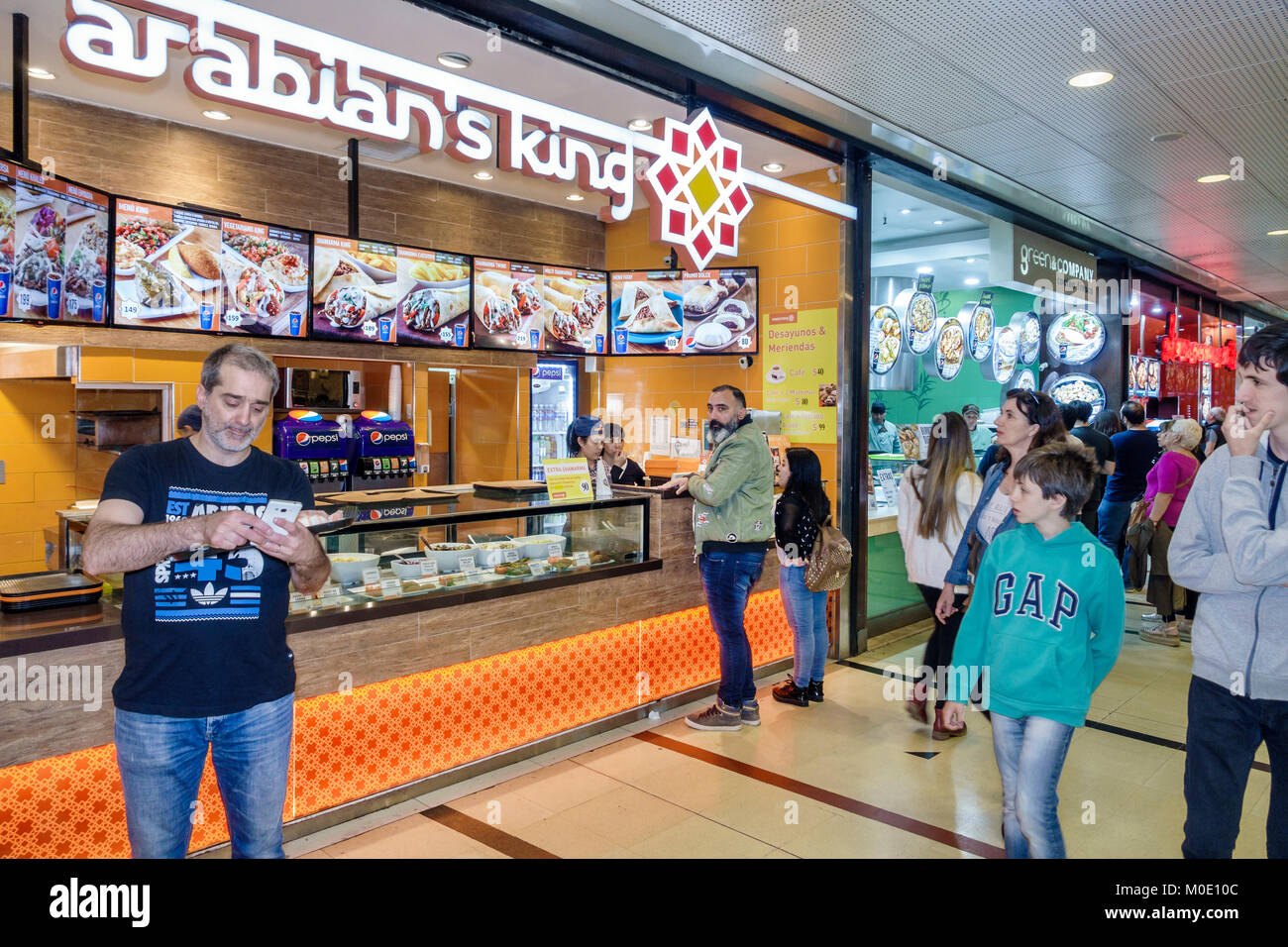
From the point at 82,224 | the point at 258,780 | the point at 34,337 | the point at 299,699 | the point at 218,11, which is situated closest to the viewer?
the point at 258,780

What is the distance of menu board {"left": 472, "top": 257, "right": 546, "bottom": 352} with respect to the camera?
242 inches

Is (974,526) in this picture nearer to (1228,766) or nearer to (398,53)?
(1228,766)

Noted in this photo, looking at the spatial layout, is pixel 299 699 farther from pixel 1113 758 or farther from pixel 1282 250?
pixel 1282 250

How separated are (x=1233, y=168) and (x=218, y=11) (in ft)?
21.8

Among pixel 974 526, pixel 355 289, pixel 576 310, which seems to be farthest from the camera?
pixel 576 310

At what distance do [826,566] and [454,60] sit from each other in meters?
3.44

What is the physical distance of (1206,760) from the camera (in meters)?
2.22

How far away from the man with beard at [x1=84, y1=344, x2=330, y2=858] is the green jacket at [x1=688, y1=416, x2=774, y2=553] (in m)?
2.38

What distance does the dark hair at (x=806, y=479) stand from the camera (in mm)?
4594

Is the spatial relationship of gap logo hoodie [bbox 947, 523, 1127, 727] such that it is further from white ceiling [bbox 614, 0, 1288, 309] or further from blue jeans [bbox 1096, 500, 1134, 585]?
blue jeans [bbox 1096, 500, 1134, 585]

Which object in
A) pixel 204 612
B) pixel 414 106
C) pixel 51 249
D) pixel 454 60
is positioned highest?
pixel 454 60

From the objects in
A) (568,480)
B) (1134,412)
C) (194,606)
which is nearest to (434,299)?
(568,480)

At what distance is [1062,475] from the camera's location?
2.47 metres

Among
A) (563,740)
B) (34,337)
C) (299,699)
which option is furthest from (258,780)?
(34,337)
